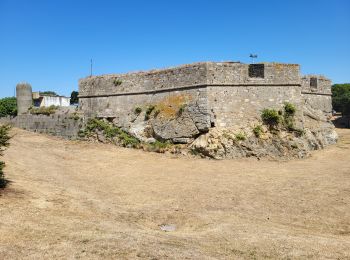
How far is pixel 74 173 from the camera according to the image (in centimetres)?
1448

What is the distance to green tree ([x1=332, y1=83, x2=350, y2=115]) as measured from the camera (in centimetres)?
3918

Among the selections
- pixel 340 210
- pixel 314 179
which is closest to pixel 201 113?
pixel 314 179

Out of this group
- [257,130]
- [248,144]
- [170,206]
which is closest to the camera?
[170,206]

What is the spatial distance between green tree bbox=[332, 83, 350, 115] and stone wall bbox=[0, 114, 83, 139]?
3081cm

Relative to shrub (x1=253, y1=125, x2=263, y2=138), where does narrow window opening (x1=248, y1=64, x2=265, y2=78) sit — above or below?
above

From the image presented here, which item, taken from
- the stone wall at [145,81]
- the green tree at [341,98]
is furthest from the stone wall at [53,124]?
the green tree at [341,98]

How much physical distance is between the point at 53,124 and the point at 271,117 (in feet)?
44.9

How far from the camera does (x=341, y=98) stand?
4269 centimetres

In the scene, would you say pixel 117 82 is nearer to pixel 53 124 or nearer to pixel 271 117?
pixel 53 124

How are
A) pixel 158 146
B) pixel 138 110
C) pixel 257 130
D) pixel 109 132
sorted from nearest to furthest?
pixel 257 130
pixel 158 146
pixel 138 110
pixel 109 132

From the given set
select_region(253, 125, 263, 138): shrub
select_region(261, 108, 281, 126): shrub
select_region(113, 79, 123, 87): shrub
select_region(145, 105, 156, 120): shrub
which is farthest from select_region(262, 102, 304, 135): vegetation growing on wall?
select_region(113, 79, 123, 87): shrub

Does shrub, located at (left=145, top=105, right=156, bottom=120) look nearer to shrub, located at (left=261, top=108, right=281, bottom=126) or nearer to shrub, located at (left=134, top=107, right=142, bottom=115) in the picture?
shrub, located at (left=134, top=107, right=142, bottom=115)

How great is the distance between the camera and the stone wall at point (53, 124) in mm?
21969

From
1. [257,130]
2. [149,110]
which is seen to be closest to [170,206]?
[257,130]
